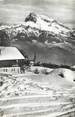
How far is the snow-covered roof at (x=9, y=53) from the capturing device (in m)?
1.54

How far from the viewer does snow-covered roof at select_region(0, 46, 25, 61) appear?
1542 mm

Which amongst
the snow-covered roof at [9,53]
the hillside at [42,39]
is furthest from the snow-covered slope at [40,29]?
the snow-covered roof at [9,53]

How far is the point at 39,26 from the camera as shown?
160 cm

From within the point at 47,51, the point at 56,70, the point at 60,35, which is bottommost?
the point at 56,70

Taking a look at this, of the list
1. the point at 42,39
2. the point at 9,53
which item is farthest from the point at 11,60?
the point at 42,39

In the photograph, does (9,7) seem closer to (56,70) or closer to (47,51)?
(47,51)

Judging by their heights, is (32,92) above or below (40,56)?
below

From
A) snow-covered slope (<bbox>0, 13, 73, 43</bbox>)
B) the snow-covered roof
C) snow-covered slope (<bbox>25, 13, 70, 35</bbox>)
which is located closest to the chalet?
the snow-covered roof

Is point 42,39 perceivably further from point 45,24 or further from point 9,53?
point 9,53

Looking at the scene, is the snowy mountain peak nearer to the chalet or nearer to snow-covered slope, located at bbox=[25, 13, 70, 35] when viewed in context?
snow-covered slope, located at bbox=[25, 13, 70, 35]

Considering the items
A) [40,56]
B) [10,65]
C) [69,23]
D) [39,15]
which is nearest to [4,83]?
[10,65]

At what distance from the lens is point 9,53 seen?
1.54 m

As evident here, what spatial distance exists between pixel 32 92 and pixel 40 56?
28 cm

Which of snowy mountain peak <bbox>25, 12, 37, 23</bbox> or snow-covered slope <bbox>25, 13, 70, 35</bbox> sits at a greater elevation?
snowy mountain peak <bbox>25, 12, 37, 23</bbox>
